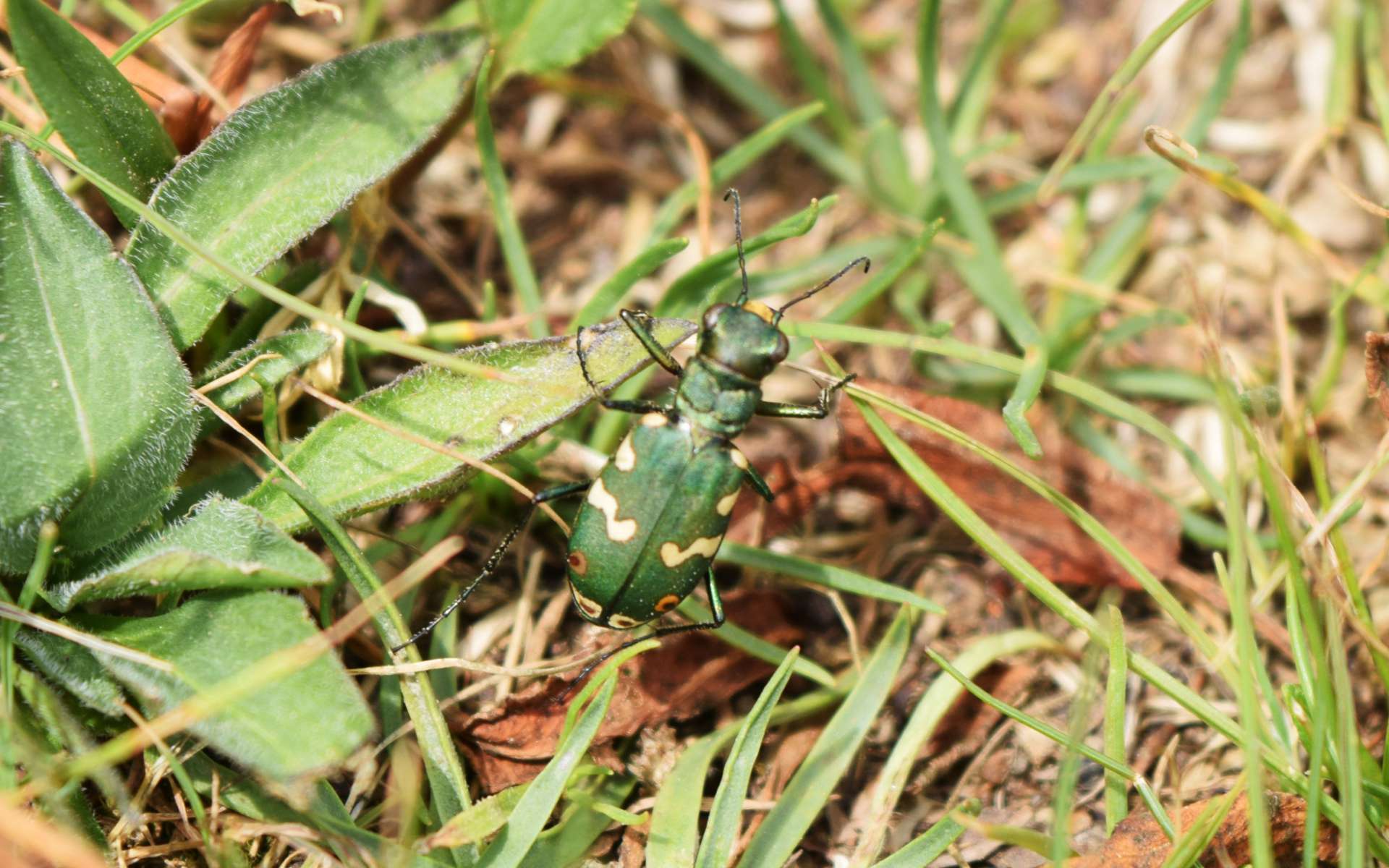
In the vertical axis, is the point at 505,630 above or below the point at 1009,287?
below

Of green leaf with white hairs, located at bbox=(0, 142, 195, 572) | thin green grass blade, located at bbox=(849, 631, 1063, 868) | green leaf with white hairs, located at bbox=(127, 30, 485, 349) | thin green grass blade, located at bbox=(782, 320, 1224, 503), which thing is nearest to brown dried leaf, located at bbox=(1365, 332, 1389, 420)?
thin green grass blade, located at bbox=(782, 320, 1224, 503)

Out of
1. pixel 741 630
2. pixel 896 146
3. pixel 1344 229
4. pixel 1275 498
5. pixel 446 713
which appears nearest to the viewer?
pixel 1275 498

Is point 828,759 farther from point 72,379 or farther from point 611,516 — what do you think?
point 72,379

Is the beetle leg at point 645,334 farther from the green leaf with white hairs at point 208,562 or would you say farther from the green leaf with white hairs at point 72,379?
the green leaf with white hairs at point 72,379

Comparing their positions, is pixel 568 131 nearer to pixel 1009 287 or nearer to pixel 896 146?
pixel 896 146

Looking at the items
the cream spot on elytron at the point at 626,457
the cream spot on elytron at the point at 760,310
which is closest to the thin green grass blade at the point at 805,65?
the cream spot on elytron at the point at 760,310

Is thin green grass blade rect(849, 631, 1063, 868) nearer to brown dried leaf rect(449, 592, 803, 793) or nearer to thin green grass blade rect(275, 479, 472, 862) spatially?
brown dried leaf rect(449, 592, 803, 793)

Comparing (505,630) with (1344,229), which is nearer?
(505,630)

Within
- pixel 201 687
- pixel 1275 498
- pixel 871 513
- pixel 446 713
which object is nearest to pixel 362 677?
pixel 446 713
